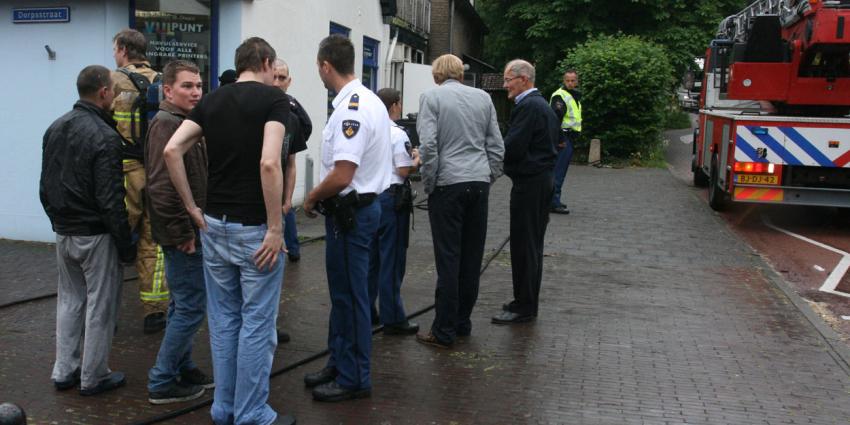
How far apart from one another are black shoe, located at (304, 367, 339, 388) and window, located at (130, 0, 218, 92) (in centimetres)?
579

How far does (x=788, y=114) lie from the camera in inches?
517

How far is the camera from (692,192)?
1661cm

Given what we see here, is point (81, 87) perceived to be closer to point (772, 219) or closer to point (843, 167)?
point (843, 167)

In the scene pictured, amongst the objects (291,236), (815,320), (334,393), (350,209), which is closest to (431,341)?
(334,393)

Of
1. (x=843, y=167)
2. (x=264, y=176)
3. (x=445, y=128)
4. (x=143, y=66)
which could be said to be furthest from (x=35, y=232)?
(x=843, y=167)

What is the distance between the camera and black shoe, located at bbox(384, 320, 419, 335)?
20.6 feet

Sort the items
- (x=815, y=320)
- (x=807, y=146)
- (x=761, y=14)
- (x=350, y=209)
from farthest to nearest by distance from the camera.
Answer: (x=761, y=14), (x=807, y=146), (x=815, y=320), (x=350, y=209)

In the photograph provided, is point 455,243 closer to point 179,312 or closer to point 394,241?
point 394,241

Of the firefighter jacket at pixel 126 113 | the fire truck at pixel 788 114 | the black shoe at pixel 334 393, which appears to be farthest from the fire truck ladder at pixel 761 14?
the black shoe at pixel 334 393

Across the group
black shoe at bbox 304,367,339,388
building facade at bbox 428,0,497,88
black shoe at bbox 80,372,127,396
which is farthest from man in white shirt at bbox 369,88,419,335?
building facade at bbox 428,0,497,88

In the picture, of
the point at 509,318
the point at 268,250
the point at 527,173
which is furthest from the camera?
the point at 509,318

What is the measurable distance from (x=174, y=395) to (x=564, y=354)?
2.57 meters

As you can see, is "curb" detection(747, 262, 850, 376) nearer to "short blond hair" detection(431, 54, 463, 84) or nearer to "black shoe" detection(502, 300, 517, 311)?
"black shoe" detection(502, 300, 517, 311)

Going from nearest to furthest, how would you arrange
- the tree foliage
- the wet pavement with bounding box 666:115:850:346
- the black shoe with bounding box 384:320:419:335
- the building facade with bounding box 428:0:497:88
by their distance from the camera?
the black shoe with bounding box 384:320:419:335 < the wet pavement with bounding box 666:115:850:346 < the building facade with bounding box 428:0:497:88 < the tree foliage
